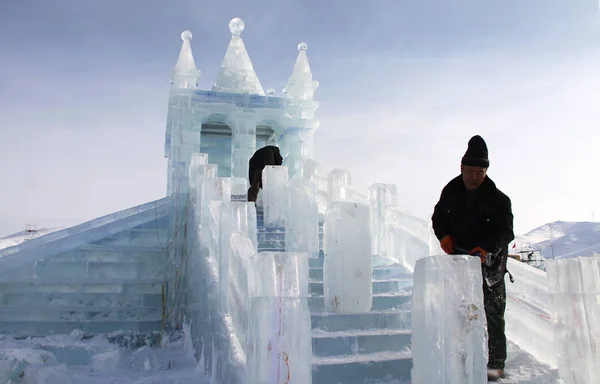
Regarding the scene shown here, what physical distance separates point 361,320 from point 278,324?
Answer: 6.53 ft

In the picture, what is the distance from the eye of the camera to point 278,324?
139 inches

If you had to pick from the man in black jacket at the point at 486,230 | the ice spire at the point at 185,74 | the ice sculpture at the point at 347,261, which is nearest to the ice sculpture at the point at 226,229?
the ice sculpture at the point at 347,261

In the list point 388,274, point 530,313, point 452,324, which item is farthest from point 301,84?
point 452,324


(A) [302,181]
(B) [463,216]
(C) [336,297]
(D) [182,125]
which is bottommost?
(C) [336,297]

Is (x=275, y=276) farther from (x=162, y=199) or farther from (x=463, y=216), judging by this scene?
(x=162, y=199)

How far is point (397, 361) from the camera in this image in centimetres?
465

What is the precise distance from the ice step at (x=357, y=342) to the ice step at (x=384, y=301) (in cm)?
63

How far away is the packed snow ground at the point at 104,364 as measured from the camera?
16.0 feet

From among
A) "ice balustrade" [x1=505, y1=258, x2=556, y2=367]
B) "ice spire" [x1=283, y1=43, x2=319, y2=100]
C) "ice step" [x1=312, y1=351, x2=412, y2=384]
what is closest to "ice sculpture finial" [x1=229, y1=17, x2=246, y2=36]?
"ice spire" [x1=283, y1=43, x2=319, y2=100]

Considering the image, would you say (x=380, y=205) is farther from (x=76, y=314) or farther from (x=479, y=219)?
(x=76, y=314)

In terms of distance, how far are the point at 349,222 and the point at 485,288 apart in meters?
1.71

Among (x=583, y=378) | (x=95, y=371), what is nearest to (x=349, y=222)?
(x=583, y=378)

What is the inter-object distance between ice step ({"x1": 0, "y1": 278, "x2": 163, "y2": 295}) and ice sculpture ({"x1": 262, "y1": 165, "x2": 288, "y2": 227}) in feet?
7.62

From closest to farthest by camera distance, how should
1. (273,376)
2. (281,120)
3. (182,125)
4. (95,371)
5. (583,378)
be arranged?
(273,376)
(583,378)
(95,371)
(182,125)
(281,120)
